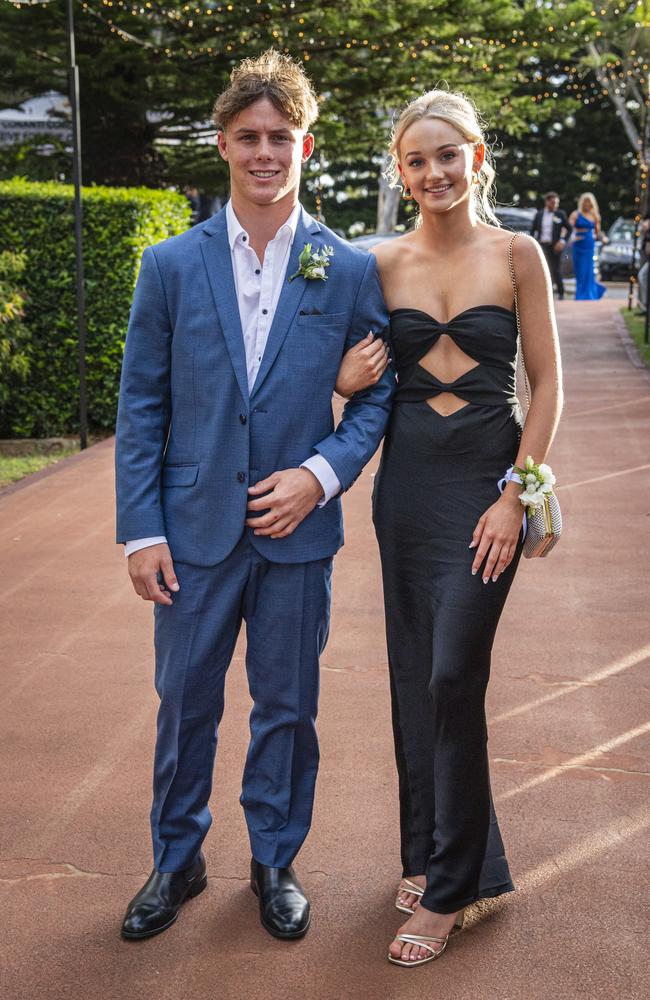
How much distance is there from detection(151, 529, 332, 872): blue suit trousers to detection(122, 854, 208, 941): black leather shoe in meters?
0.04

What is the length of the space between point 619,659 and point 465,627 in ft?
7.54

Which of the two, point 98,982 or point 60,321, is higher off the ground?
point 60,321

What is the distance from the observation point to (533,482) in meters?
2.90

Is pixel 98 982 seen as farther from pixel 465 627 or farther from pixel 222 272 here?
pixel 222 272

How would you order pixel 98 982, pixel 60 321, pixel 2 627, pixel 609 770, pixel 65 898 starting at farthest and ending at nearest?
1. pixel 60 321
2. pixel 2 627
3. pixel 609 770
4. pixel 65 898
5. pixel 98 982

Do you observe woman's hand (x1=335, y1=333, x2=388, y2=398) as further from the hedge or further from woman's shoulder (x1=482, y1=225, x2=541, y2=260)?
the hedge

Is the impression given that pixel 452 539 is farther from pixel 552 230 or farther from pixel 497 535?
pixel 552 230

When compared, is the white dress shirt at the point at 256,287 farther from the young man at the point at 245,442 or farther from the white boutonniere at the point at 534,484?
the white boutonniere at the point at 534,484

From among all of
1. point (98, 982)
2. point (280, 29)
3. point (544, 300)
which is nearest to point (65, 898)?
point (98, 982)

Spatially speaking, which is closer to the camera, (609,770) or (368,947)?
(368,947)

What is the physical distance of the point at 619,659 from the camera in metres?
4.98

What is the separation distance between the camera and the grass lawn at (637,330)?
14995 millimetres

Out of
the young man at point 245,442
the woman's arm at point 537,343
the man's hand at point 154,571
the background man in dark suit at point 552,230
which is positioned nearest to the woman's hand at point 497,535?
the woman's arm at point 537,343

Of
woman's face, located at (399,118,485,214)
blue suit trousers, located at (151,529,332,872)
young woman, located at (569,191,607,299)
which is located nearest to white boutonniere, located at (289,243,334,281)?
woman's face, located at (399,118,485,214)
